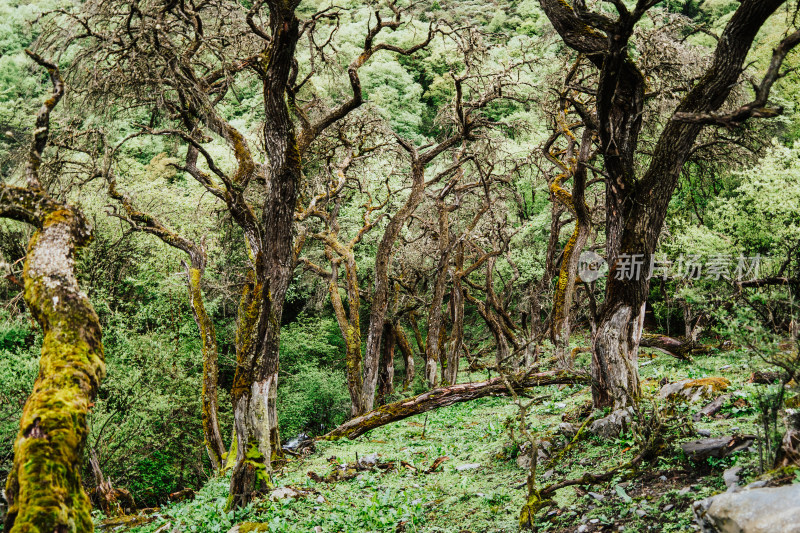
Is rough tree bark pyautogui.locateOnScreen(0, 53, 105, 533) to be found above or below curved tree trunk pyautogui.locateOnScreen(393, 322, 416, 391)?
above

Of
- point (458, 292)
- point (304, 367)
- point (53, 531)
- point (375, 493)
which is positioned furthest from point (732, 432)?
point (304, 367)

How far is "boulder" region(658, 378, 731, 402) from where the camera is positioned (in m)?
6.92

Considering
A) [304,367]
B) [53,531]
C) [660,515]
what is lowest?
[304,367]

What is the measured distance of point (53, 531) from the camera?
271 centimetres

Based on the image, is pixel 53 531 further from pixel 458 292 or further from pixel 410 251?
pixel 410 251

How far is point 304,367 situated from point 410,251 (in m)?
5.65

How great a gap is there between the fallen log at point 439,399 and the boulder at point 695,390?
3897 millimetres

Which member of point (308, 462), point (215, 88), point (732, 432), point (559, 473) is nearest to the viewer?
point (732, 432)

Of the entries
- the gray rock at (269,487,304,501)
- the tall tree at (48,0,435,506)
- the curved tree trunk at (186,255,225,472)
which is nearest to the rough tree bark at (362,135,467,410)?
the tall tree at (48,0,435,506)

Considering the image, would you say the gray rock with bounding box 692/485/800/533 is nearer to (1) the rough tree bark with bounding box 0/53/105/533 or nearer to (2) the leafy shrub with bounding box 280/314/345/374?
(1) the rough tree bark with bounding box 0/53/105/533

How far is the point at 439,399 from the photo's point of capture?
40.8 feet

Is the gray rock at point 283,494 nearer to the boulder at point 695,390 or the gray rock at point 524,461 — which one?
the gray rock at point 524,461

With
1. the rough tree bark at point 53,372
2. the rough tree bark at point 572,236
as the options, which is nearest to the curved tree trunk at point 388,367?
the rough tree bark at point 572,236

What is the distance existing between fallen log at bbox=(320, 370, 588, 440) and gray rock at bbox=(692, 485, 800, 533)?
8.33m
